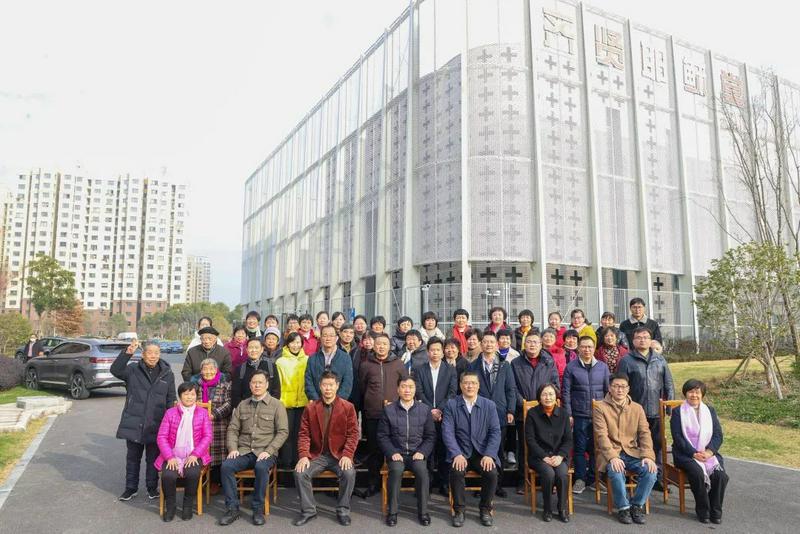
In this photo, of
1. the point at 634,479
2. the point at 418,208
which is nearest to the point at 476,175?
the point at 418,208

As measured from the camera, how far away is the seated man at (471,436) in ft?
17.2

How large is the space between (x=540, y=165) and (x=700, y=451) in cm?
1715

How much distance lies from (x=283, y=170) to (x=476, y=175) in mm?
24929

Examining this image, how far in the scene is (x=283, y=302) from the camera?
1608 inches

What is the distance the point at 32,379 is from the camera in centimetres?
1531

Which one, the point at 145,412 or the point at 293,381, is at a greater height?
the point at 293,381

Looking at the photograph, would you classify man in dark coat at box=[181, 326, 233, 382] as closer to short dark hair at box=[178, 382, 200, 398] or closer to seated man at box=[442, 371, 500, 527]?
short dark hair at box=[178, 382, 200, 398]

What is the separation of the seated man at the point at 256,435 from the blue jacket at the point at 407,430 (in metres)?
1.05

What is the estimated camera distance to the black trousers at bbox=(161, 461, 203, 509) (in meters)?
5.14

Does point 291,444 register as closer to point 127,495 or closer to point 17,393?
point 127,495

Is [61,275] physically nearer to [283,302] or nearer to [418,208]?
[283,302]

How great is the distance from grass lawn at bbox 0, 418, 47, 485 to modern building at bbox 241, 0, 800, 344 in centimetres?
1432

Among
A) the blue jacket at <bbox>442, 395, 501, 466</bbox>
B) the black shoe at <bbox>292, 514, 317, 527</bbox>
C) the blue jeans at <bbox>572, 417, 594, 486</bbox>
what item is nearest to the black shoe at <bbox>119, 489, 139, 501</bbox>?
the black shoe at <bbox>292, 514, 317, 527</bbox>

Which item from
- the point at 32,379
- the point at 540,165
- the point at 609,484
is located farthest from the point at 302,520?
the point at 540,165
